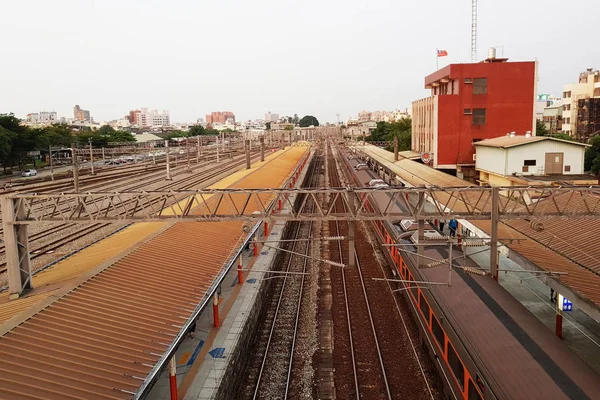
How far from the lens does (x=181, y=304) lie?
10961mm

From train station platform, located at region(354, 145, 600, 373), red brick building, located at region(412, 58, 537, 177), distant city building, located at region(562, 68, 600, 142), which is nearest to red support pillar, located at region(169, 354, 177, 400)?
train station platform, located at region(354, 145, 600, 373)

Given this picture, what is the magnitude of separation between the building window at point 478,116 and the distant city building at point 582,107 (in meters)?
20.9

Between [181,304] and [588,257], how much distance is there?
10459mm

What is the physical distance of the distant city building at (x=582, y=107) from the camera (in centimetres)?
4934

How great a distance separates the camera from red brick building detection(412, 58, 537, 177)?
35.0 metres

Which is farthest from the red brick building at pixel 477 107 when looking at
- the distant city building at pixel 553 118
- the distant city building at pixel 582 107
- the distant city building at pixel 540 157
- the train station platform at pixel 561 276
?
the distant city building at pixel 553 118

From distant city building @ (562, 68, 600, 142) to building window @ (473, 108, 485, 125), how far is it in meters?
20.9

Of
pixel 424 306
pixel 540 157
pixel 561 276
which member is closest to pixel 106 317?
pixel 424 306

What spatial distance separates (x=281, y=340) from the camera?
1313 centimetres

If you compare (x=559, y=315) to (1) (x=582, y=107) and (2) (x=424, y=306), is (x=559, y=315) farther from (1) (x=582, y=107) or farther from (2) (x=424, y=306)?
(1) (x=582, y=107)

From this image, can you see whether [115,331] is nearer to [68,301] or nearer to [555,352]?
[68,301]

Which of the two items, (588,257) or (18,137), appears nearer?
(588,257)

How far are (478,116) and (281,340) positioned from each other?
2878cm

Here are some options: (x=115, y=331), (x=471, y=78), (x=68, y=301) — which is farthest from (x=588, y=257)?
(x=471, y=78)
